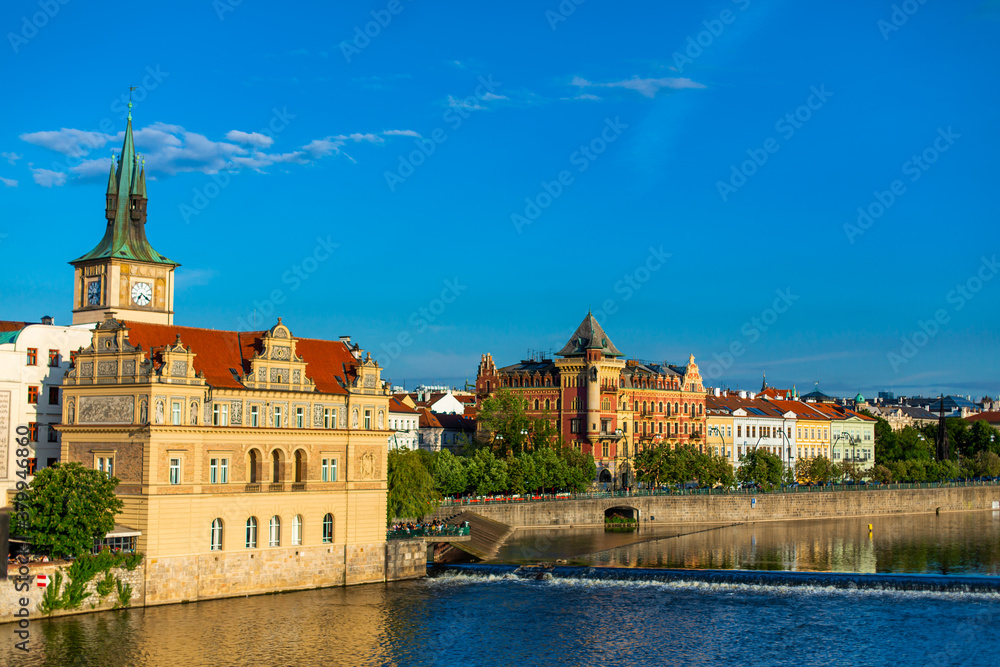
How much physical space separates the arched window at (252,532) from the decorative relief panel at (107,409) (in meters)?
8.89

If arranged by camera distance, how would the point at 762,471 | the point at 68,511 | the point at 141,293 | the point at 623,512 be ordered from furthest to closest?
the point at 762,471 < the point at 623,512 < the point at 141,293 < the point at 68,511

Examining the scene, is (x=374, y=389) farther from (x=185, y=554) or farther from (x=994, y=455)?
(x=994, y=455)

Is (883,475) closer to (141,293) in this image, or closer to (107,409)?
(141,293)

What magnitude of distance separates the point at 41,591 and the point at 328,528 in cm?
1792

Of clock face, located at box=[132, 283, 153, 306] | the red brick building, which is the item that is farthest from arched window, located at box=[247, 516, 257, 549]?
the red brick building

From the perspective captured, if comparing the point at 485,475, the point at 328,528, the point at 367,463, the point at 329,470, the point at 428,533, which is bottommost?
the point at 428,533

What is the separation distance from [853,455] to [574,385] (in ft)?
212

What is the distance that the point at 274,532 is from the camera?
68875 mm

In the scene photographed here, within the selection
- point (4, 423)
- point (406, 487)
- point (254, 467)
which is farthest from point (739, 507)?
point (4, 423)

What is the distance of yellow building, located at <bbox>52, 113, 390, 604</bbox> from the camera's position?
209 feet

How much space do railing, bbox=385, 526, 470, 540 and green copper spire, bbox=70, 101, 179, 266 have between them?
2393 cm

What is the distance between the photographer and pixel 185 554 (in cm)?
6400

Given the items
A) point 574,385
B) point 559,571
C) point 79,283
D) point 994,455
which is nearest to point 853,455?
point 994,455

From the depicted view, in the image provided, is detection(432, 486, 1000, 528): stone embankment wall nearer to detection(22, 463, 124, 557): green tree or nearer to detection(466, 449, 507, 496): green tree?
detection(466, 449, 507, 496): green tree
